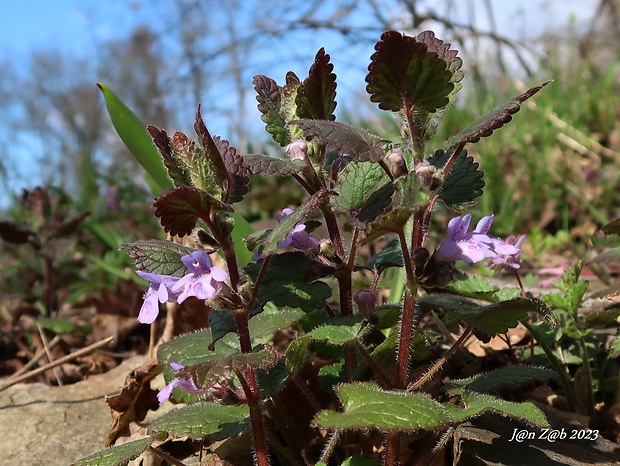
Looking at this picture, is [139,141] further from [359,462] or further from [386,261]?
[359,462]

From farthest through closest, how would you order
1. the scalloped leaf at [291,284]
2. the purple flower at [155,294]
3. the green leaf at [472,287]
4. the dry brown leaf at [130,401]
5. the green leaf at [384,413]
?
the dry brown leaf at [130,401]
the green leaf at [472,287]
the scalloped leaf at [291,284]
the purple flower at [155,294]
the green leaf at [384,413]

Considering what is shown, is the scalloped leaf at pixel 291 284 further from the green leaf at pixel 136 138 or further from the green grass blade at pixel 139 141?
the green leaf at pixel 136 138

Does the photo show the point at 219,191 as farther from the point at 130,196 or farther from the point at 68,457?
the point at 130,196

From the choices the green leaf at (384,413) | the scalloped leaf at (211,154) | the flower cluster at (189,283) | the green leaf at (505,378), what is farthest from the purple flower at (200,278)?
the green leaf at (505,378)

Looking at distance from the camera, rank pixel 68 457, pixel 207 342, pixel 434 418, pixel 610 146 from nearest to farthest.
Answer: pixel 434 418 < pixel 207 342 < pixel 68 457 < pixel 610 146

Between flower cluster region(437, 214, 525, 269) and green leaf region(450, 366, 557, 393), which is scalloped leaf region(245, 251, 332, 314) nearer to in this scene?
flower cluster region(437, 214, 525, 269)

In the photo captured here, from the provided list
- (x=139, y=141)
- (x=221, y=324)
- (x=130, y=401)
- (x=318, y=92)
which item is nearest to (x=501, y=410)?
(x=221, y=324)

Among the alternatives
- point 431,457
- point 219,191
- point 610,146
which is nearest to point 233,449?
point 431,457
